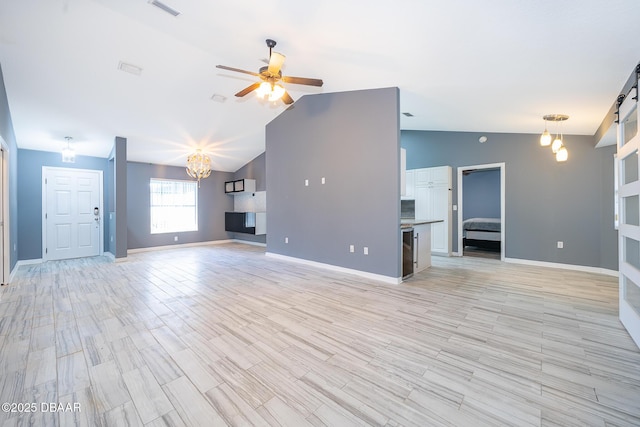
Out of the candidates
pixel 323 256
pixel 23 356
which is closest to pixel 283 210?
pixel 323 256

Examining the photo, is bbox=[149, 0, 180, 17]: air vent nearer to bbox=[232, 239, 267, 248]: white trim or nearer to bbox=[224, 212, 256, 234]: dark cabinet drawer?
bbox=[224, 212, 256, 234]: dark cabinet drawer

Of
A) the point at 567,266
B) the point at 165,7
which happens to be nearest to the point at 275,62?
the point at 165,7

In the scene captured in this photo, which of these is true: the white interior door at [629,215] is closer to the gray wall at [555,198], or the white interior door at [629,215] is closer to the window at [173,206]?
the gray wall at [555,198]

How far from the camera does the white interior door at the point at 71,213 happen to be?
233 inches

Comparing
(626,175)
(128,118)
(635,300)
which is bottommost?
(635,300)

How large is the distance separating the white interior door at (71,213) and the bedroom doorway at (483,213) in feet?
30.1

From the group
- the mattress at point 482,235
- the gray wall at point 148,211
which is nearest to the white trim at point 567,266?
the mattress at point 482,235

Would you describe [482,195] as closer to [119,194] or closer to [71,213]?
[119,194]

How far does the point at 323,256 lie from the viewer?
5.05 m

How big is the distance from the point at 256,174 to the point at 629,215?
7743 millimetres

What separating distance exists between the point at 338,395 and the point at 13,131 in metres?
7.15

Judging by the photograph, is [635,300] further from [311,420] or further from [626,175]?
[311,420]

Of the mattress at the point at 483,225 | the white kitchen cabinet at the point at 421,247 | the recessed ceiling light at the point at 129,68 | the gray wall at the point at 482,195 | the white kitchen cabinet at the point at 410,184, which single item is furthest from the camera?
the gray wall at the point at 482,195

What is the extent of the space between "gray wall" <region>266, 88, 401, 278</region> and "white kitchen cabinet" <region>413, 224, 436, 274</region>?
2.60ft
